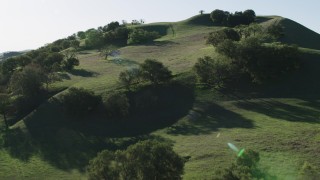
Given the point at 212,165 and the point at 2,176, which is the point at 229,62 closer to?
the point at 212,165

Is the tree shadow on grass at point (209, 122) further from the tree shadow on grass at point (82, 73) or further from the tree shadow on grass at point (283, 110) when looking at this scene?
the tree shadow on grass at point (82, 73)

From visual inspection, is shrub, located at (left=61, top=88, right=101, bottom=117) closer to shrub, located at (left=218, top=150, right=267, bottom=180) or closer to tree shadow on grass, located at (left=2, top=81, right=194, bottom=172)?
tree shadow on grass, located at (left=2, top=81, right=194, bottom=172)

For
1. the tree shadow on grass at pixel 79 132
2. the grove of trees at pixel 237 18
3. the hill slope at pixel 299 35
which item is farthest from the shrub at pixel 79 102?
the grove of trees at pixel 237 18

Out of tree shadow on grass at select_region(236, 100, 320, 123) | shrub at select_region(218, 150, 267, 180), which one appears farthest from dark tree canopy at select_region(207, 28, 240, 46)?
shrub at select_region(218, 150, 267, 180)

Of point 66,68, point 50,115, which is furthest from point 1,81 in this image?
point 50,115

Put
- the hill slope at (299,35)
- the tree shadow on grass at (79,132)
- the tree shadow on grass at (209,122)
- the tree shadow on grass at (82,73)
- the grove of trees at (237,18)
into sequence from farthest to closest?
the grove of trees at (237,18) → the hill slope at (299,35) → the tree shadow on grass at (82,73) → the tree shadow on grass at (209,122) → the tree shadow on grass at (79,132)
